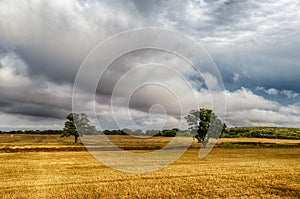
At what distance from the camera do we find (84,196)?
50.4 ft

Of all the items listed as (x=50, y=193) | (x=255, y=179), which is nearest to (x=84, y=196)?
(x=50, y=193)

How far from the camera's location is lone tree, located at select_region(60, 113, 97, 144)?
3110 inches

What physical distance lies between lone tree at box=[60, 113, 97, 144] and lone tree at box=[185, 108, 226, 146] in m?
28.2

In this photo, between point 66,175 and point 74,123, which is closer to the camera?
point 66,175

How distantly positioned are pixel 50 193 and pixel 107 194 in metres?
3.15

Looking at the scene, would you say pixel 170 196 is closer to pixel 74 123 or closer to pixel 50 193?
pixel 50 193

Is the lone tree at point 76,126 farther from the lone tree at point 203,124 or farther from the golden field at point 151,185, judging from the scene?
the golden field at point 151,185

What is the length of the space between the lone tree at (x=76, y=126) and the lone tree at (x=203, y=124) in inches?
1112

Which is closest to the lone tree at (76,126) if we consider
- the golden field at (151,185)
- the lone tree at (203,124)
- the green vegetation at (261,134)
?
the lone tree at (203,124)

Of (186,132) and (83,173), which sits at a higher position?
(186,132)

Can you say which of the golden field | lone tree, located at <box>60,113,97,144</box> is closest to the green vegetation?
lone tree, located at <box>60,113,97,144</box>

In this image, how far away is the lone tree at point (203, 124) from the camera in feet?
216

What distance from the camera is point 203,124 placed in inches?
2613

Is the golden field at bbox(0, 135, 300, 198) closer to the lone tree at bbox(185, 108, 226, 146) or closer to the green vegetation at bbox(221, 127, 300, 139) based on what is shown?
the lone tree at bbox(185, 108, 226, 146)
